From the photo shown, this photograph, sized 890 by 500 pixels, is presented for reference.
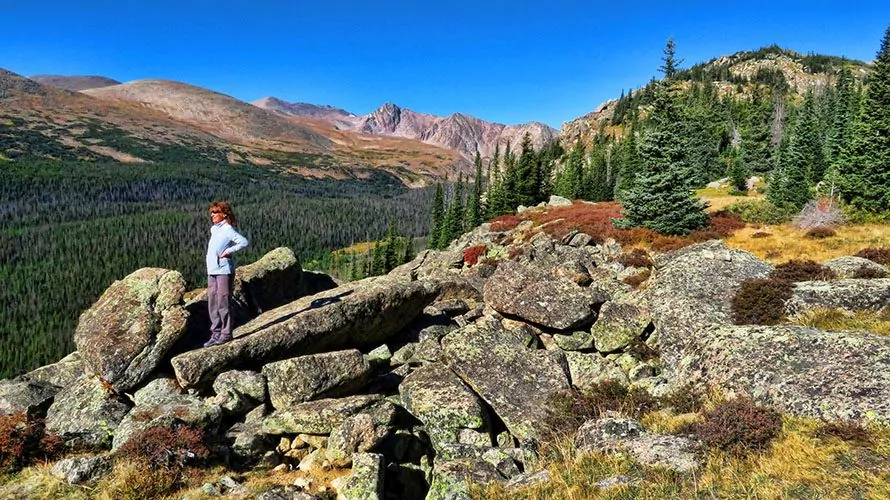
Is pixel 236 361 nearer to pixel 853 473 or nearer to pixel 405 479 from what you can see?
pixel 405 479

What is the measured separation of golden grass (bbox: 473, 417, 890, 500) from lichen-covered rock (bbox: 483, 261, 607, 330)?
8525 mm

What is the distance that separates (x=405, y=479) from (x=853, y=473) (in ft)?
25.5

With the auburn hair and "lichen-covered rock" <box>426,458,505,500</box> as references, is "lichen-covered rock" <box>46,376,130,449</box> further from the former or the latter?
"lichen-covered rock" <box>426,458,505,500</box>

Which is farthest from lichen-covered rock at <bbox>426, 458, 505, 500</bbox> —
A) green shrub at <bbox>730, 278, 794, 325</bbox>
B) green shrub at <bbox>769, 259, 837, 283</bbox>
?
green shrub at <bbox>769, 259, 837, 283</bbox>

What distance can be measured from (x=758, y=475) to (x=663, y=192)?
2526 centimetres

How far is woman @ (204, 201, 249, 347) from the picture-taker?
476 inches

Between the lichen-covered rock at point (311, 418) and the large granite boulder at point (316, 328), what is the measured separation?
2443mm

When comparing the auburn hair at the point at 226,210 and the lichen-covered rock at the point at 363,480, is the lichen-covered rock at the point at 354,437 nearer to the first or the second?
the lichen-covered rock at the point at 363,480

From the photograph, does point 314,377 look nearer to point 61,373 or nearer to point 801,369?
point 61,373

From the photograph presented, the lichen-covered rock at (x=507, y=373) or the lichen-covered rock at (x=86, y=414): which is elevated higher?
the lichen-covered rock at (x=507, y=373)

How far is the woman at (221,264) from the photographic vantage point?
12.1m

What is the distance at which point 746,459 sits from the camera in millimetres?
6973

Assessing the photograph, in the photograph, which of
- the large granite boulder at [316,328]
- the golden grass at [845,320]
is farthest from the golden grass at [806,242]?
the large granite boulder at [316,328]

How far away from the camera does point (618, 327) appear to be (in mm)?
15227
